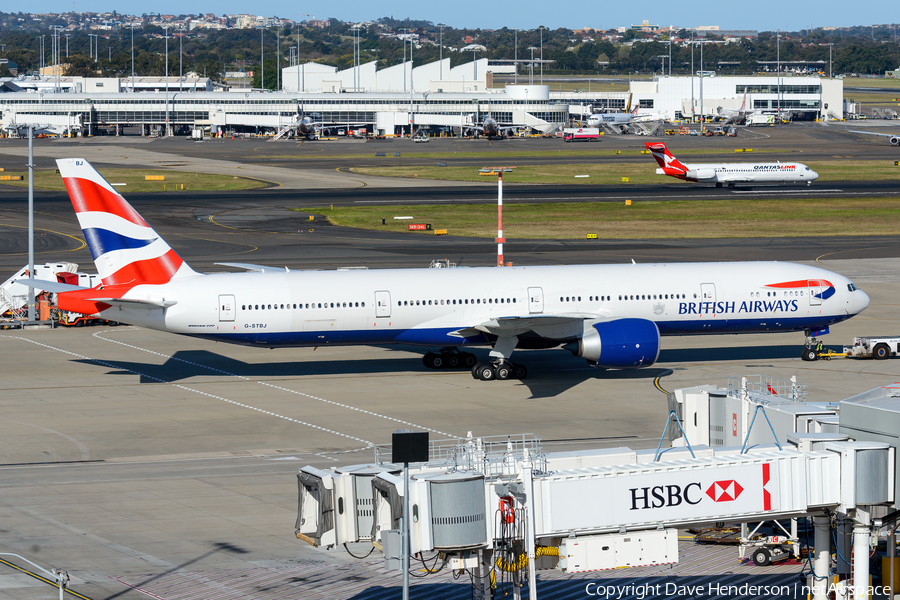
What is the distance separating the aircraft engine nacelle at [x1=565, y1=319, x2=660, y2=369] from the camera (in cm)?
4519

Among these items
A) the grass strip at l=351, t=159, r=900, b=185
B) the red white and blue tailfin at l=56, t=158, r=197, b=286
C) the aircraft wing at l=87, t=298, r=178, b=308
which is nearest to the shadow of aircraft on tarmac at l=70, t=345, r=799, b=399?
the aircraft wing at l=87, t=298, r=178, b=308

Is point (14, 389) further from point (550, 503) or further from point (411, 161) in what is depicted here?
point (411, 161)

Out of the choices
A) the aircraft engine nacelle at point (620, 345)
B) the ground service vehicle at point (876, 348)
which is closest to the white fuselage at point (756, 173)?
the ground service vehicle at point (876, 348)

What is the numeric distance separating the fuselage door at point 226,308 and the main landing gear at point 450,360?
10.1m

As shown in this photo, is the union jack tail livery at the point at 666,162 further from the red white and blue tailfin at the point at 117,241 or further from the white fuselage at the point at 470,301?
the red white and blue tailfin at the point at 117,241

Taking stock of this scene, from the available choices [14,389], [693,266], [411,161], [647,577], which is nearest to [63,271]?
[14,389]

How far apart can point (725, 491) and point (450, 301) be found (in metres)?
29.1

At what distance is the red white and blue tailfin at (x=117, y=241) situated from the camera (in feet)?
153

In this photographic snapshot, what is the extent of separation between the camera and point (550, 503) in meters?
19.3

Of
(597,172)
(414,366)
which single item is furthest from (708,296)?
(597,172)

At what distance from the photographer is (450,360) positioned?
169 ft

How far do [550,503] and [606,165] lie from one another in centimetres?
14742

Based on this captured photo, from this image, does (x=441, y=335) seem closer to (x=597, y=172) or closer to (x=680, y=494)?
(x=680, y=494)

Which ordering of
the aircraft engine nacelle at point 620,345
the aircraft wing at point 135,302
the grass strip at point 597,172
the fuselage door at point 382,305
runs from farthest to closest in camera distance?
the grass strip at point 597,172
the fuselage door at point 382,305
the aircraft wing at point 135,302
the aircraft engine nacelle at point 620,345
